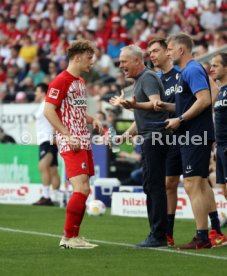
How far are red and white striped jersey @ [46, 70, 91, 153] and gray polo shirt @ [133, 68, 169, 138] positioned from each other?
59 centimetres

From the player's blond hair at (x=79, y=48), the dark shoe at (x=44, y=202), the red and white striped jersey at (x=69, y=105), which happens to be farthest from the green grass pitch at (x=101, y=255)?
the dark shoe at (x=44, y=202)

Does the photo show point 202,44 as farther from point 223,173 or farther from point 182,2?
point 223,173

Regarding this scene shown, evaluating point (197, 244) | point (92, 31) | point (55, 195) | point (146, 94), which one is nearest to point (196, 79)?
point (146, 94)

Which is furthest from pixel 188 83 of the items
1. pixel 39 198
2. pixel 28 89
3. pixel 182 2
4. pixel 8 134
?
pixel 28 89

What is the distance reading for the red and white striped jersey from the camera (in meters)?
10.1

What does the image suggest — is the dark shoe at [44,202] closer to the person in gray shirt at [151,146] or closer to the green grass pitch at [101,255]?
the green grass pitch at [101,255]

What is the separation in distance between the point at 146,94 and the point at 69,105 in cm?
84

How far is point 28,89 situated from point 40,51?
1.79 m

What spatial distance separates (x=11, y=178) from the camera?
19719 millimetres

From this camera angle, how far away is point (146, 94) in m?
10.1

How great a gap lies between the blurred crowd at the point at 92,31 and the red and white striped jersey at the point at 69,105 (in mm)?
10835

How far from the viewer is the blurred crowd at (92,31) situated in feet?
73.6

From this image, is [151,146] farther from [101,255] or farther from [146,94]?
[101,255]

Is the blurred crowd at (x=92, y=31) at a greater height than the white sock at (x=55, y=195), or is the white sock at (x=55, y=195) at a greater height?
the blurred crowd at (x=92, y=31)
